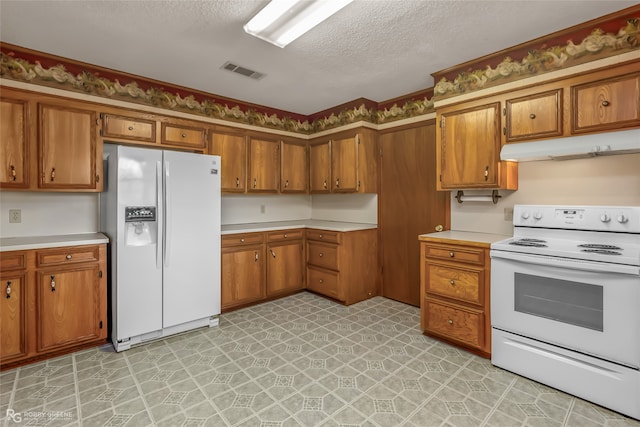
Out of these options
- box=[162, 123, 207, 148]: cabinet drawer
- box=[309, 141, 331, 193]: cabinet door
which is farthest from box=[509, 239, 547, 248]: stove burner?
box=[162, 123, 207, 148]: cabinet drawer

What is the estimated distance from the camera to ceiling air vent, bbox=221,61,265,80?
290cm

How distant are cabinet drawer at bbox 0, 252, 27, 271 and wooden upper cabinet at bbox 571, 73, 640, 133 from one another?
426cm

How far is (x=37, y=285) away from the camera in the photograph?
2.42 meters

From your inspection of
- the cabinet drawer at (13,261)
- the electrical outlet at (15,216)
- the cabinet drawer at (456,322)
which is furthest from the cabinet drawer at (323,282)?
the electrical outlet at (15,216)

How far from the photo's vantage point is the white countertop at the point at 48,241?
92.1 inches

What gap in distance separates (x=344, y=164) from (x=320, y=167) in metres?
0.49

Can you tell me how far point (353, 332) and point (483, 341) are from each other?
1122 mm

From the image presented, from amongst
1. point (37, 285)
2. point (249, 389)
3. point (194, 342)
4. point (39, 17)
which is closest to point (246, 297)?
point (194, 342)

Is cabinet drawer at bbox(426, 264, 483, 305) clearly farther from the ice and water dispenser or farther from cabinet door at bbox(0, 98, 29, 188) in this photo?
cabinet door at bbox(0, 98, 29, 188)

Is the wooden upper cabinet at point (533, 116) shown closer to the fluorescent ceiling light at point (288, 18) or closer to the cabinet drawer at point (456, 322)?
the cabinet drawer at point (456, 322)

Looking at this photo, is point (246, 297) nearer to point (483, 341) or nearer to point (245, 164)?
point (245, 164)

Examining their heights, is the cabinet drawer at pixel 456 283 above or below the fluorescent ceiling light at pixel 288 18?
below

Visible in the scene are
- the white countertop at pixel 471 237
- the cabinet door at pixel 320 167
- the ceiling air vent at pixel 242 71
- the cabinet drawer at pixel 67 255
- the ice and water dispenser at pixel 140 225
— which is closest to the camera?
the cabinet drawer at pixel 67 255

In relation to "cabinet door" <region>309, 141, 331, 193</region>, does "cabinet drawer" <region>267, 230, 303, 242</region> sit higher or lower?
lower
